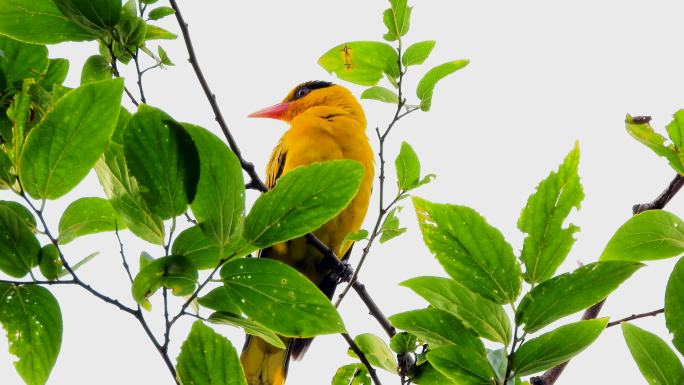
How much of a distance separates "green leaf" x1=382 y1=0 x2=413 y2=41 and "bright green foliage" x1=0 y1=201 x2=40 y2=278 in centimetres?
96

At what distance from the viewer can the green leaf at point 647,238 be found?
111cm

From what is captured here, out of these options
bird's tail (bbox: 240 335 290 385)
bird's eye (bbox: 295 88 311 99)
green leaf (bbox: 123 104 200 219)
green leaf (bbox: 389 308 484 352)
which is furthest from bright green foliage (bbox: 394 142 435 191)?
bird's eye (bbox: 295 88 311 99)

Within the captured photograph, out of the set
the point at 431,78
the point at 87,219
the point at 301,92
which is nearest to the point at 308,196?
the point at 87,219

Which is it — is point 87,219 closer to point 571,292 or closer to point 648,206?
point 571,292

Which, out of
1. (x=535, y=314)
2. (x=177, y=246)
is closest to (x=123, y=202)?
(x=177, y=246)

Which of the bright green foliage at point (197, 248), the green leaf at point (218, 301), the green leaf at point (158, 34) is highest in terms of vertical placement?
the green leaf at point (158, 34)

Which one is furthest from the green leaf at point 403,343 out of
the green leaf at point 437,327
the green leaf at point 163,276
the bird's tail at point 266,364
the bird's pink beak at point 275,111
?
the bird's pink beak at point 275,111

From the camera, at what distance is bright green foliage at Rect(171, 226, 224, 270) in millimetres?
1080

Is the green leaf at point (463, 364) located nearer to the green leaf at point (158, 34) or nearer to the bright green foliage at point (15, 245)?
the bright green foliage at point (15, 245)

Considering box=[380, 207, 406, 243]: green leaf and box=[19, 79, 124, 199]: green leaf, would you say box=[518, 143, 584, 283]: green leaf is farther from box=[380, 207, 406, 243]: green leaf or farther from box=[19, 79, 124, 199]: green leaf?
box=[380, 207, 406, 243]: green leaf

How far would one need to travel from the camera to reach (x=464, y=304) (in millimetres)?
1132

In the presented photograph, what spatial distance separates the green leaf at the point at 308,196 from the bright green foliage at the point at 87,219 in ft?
1.12

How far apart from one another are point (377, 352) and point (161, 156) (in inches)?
35.2

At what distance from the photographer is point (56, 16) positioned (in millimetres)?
1260
